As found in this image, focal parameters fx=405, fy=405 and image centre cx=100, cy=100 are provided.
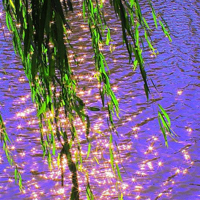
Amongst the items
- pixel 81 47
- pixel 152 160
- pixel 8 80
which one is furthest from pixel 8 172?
pixel 81 47

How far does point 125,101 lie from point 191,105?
0.91 metres

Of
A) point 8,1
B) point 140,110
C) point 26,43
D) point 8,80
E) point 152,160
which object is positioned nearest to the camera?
point 26,43

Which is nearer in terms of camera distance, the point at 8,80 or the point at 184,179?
the point at 184,179

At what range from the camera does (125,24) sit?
4.27 ft

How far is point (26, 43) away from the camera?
4.10 feet

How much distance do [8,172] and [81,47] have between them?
3.95m

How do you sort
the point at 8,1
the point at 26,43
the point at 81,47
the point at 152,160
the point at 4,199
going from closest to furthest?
the point at 26,43
the point at 8,1
the point at 4,199
the point at 152,160
the point at 81,47

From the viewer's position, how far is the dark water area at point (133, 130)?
398 cm

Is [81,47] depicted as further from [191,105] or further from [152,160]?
[152,160]

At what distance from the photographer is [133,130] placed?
4914 mm

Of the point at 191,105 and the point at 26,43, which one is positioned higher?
the point at 26,43

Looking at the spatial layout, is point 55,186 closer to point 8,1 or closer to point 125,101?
point 125,101

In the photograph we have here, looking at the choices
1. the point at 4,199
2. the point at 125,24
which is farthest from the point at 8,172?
the point at 125,24

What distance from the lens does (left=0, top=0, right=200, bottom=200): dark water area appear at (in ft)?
13.1
